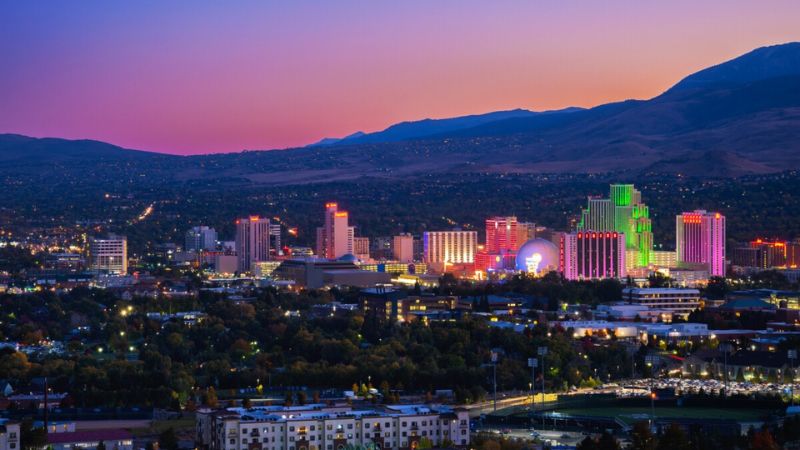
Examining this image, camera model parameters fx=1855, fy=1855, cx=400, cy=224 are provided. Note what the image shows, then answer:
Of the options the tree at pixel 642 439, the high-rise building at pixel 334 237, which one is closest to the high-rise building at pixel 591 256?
the high-rise building at pixel 334 237

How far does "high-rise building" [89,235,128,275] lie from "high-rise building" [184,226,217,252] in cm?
848

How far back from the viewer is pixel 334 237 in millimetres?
99500

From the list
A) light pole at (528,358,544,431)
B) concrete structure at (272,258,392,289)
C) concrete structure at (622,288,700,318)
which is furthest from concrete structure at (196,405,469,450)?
concrete structure at (272,258,392,289)

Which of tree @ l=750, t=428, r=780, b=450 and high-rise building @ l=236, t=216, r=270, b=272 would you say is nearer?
tree @ l=750, t=428, r=780, b=450

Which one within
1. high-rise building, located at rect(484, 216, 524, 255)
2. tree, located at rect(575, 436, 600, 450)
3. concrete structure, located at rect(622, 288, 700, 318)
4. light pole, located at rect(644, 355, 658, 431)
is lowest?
light pole, located at rect(644, 355, 658, 431)

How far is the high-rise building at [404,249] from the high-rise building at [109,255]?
48.1 ft

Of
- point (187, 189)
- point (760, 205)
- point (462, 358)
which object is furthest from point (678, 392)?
point (187, 189)

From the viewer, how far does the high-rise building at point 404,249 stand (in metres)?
100

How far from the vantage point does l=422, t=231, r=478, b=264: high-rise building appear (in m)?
100

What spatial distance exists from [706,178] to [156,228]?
39.4 meters

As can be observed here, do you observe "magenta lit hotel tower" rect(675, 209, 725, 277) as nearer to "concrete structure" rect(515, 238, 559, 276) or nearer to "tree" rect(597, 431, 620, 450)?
"concrete structure" rect(515, 238, 559, 276)

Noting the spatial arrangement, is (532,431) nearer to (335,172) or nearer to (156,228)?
(156,228)

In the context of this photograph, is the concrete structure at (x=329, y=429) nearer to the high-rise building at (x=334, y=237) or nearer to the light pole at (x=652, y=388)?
the light pole at (x=652, y=388)

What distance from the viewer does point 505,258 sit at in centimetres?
9506
